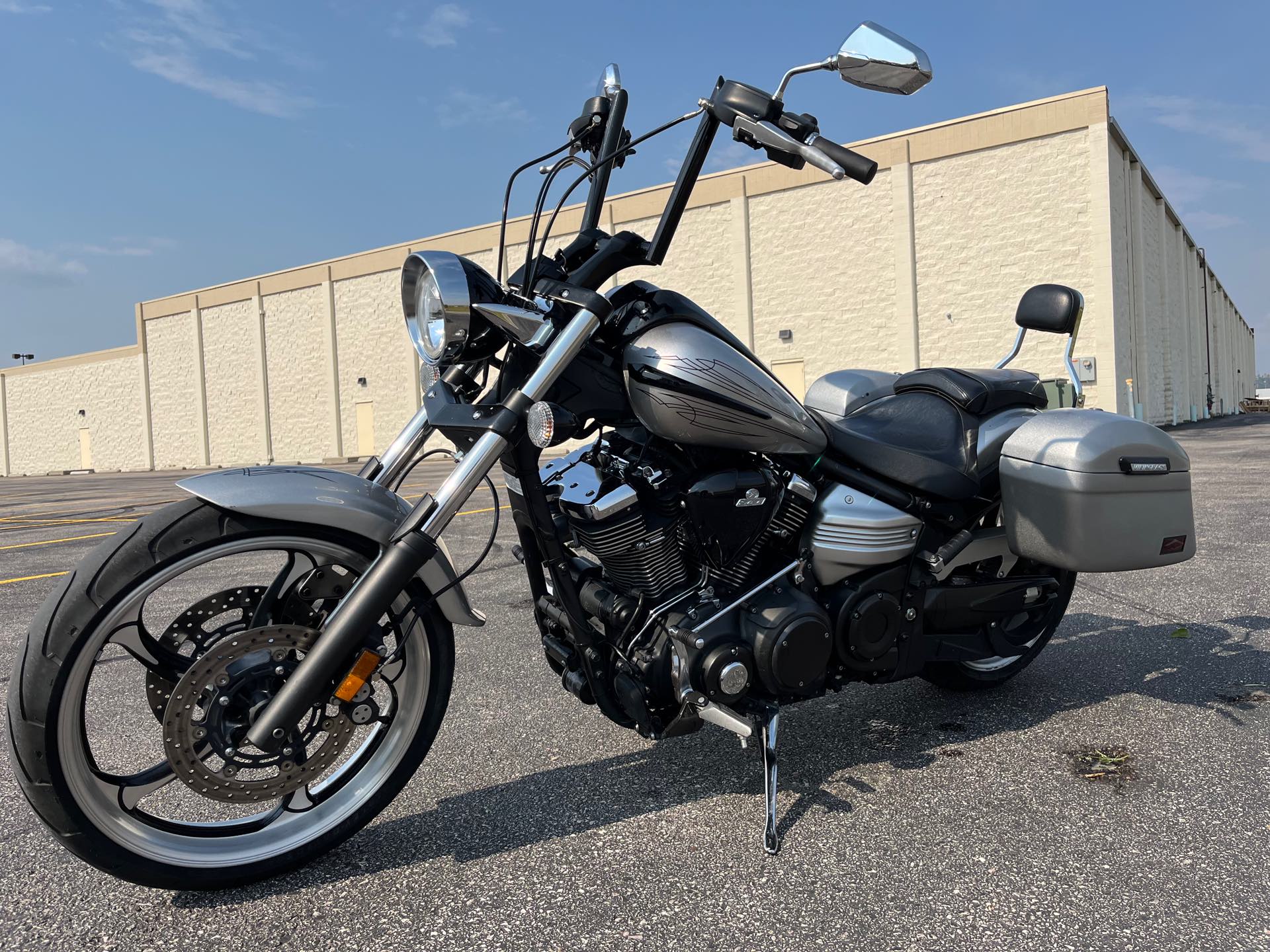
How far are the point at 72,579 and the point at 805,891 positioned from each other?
1784 mm

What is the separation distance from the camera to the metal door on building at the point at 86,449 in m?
43.4

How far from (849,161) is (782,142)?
0.63 ft

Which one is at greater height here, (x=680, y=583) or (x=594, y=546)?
(x=594, y=546)

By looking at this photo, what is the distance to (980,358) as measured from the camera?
2255 centimetres

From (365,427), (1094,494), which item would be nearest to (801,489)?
(1094,494)

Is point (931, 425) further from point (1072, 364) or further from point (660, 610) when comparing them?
point (660, 610)

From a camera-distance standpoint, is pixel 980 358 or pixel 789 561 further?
pixel 980 358

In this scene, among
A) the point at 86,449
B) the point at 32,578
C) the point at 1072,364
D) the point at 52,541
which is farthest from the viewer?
the point at 86,449

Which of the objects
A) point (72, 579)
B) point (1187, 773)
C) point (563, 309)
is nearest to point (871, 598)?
point (1187, 773)

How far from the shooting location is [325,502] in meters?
2.00

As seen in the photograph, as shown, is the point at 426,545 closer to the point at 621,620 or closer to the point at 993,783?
the point at 621,620

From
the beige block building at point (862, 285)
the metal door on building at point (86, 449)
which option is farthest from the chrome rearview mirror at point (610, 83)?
the metal door on building at point (86, 449)

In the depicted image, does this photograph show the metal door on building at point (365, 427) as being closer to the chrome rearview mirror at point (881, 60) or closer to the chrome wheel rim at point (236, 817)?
the chrome wheel rim at point (236, 817)

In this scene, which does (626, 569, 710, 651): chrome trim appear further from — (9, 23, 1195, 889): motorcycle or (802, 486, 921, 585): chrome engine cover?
(802, 486, 921, 585): chrome engine cover
